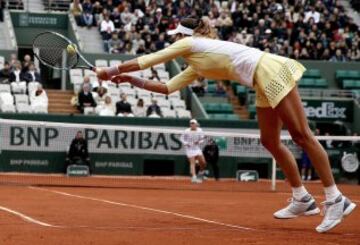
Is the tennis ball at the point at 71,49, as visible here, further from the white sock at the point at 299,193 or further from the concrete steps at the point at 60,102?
the concrete steps at the point at 60,102

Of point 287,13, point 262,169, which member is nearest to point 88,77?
point 262,169

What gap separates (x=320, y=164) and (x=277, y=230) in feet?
2.82

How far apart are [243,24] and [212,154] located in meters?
10.6

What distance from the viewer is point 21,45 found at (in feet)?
111

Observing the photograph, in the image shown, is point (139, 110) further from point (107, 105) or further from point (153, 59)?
point (153, 59)

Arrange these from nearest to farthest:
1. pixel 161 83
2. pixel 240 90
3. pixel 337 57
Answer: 1. pixel 161 83
2. pixel 240 90
3. pixel 337 57

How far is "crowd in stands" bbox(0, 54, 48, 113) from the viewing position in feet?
88.2

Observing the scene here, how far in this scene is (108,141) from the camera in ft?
84.4

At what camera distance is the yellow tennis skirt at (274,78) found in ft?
30.8

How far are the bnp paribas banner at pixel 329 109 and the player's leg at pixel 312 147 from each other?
857 inches

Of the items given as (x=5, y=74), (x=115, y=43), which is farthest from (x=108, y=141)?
(x=115, y=43)

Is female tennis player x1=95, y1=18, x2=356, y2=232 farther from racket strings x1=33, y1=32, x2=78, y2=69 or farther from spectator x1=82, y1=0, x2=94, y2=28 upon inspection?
spectator x1=82, y1=0, x2=94, y2=28

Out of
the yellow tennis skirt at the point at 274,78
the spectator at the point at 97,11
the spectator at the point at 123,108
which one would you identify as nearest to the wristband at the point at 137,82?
the yellow tennis skirt at the point at 274,78

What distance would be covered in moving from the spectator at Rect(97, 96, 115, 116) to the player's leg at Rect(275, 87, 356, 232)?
18014 millimetres
